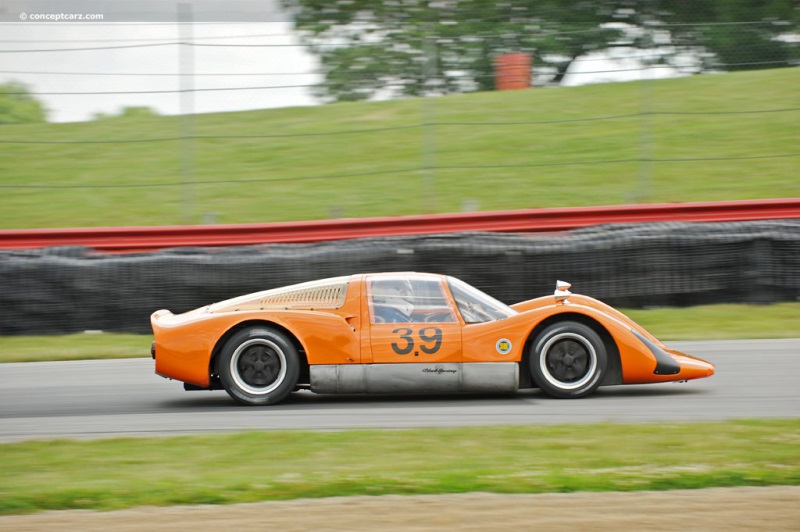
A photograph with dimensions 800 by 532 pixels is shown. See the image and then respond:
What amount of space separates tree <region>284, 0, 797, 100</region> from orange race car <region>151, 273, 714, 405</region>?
597 centimetres

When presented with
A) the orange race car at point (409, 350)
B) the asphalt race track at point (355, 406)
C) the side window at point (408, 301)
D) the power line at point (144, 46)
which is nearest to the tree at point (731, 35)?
the power line at point (144, 46)

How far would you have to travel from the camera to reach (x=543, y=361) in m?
6.90

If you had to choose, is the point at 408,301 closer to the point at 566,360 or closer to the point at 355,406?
the point at 355,406

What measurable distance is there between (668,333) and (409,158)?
481 centimetres

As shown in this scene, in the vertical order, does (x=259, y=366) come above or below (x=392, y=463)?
above

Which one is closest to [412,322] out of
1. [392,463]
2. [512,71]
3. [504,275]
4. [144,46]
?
[392,463]

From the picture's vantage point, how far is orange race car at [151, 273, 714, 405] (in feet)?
22.5

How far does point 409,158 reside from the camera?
13.3m

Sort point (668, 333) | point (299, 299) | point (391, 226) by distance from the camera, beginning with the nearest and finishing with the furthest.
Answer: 1. point (299, 299)
2. point (668, 333)
3. point (391, 226)

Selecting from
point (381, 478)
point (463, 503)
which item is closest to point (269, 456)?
point (381, 478)

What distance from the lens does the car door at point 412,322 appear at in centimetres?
685

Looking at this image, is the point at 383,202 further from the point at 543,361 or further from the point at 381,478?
the point at 381,478

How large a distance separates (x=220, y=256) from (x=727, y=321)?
18.0ft

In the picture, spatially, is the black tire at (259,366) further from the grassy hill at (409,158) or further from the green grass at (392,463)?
the grassy hill at (409,158)
